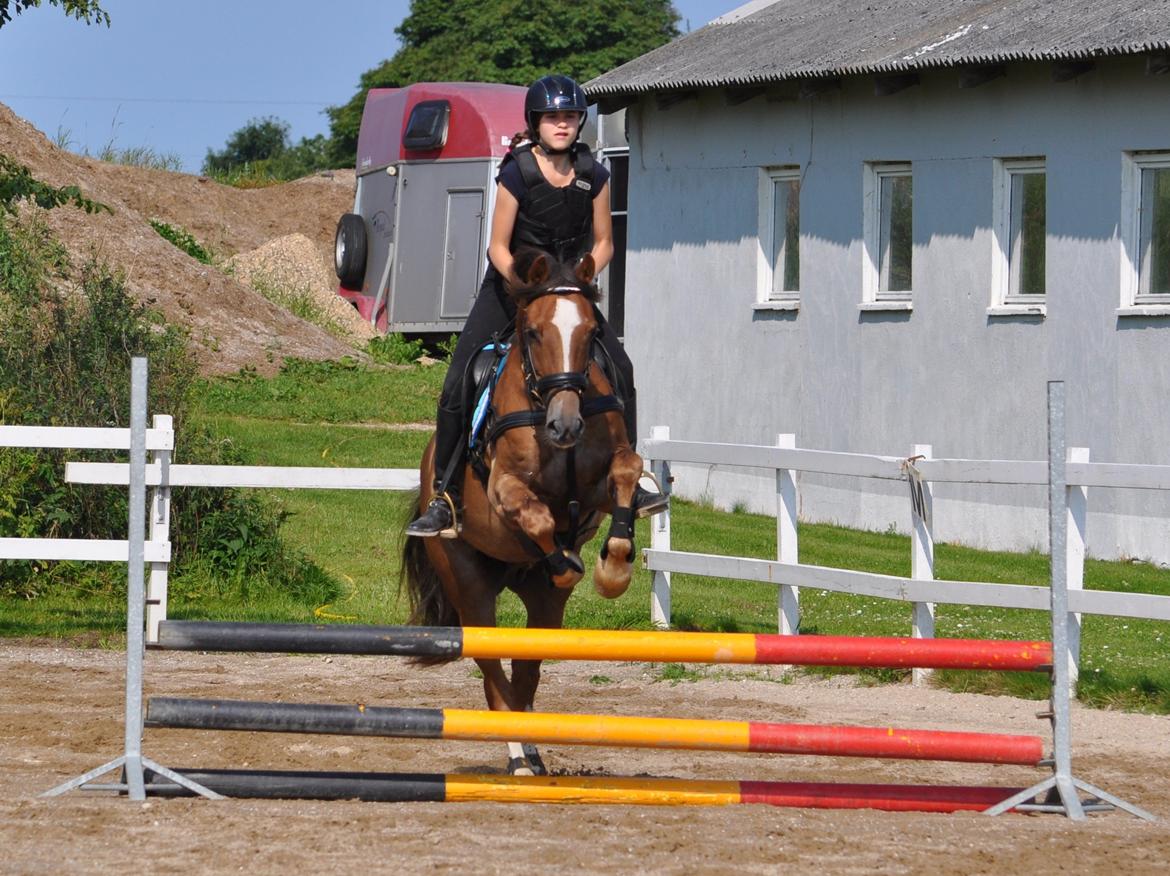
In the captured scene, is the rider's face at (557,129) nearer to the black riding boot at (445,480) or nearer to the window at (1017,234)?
the black riding boot at (445,480)

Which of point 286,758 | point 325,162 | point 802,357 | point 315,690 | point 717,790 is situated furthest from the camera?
point 325,162

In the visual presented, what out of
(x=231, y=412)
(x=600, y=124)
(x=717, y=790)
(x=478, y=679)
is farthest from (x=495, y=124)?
(x=717, y=790)

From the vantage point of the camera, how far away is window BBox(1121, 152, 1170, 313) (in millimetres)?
15953

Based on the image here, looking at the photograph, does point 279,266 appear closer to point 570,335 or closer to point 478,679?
point 478,679

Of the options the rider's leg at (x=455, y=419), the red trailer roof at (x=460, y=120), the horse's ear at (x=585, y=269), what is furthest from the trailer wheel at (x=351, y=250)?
the horse's ear at (x=585, y=269)

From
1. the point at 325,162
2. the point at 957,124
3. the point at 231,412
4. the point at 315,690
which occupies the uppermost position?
the point at 325,162

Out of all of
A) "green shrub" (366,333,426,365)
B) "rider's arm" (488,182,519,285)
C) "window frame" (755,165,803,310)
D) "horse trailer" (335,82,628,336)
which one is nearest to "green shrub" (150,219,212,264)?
"horse trailer" (335,82,628,336)

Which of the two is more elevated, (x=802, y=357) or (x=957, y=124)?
(x=957, y=124)

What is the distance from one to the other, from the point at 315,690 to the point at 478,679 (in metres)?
1.07

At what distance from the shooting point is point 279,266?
1378 inches

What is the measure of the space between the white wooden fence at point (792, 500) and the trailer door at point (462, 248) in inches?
545

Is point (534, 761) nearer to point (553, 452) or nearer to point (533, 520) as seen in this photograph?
point (533, 520)

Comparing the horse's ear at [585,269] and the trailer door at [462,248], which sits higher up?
the trailer door at [462,248]

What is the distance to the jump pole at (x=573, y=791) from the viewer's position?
6.22 metres
